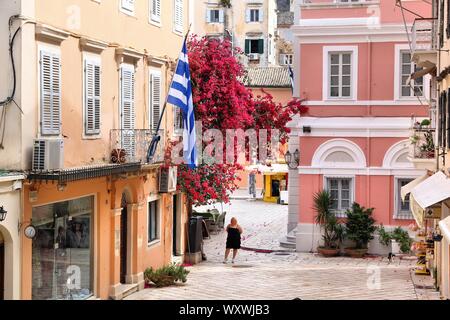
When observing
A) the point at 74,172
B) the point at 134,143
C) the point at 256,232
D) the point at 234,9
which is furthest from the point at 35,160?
the point at 234,9

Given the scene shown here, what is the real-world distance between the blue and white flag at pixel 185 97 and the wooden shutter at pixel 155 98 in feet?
5.25

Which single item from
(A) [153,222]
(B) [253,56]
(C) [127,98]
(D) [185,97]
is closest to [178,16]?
(D) [185,97]

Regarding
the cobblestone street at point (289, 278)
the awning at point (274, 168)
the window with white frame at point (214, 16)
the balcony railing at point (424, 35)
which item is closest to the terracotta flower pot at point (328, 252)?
the cobblestone street at point (289, 278)

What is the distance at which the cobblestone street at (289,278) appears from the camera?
20.7m

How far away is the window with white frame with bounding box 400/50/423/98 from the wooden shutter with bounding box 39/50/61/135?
14.9 meters

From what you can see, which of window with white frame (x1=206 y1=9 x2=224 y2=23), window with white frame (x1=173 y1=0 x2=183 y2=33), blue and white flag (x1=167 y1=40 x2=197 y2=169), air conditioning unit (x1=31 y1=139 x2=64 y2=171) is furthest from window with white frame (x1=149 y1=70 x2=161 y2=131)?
window with white frame (x1=206 y1=9 x2=224 y2=23)

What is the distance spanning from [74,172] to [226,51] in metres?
10.7

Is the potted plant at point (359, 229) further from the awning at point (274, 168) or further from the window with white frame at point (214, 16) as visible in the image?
the window with white frame at point (214, 16)

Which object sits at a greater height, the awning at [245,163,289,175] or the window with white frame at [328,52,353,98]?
the window with white frame at [328,52,353,98]

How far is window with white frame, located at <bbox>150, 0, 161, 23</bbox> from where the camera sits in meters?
22.1

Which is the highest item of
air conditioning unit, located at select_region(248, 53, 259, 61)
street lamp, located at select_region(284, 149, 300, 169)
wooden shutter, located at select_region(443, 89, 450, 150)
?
air conditioning unit, located at select_region(248, 53, 259, 61)

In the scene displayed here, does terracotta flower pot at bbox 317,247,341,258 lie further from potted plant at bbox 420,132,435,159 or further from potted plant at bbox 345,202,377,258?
potted plant at bbox 420,132,435,159

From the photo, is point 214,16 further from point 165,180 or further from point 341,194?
point 165,180

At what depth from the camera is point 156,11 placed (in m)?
22.5
